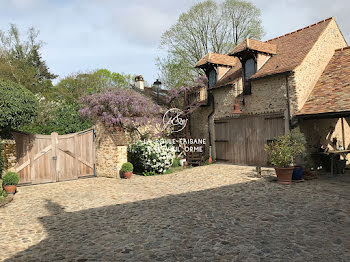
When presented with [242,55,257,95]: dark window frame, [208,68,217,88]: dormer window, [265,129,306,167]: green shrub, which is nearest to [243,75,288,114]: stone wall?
[242,55,257,95]: dark window frame

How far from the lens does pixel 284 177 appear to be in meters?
8.66

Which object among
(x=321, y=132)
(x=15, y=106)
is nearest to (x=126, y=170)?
(x=15, y=106)

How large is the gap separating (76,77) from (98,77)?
2.15m

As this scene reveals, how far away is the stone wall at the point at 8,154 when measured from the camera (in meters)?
9.61

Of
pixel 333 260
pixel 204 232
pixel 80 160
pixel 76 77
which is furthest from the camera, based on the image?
pixel 76 77

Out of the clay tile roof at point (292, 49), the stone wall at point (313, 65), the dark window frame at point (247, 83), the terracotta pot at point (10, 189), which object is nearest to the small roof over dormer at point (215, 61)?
the dark window frame at point (247, 83)

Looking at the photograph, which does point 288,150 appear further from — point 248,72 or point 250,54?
point 250,54

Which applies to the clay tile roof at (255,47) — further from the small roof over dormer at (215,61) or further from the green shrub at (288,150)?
the green shrub at (288,150)

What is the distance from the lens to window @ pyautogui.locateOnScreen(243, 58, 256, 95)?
12.2 m

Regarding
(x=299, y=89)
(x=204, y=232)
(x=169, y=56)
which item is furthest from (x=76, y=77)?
(x=204, y=232)

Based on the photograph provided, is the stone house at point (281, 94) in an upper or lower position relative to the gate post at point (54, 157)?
upper

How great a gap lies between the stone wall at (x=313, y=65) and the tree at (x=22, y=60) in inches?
818

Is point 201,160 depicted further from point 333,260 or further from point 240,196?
point 333,260

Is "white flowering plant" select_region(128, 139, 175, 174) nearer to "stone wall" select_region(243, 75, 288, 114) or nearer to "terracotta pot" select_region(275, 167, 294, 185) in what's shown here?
"stone wall" select_region(243, 75, 288, 114)
